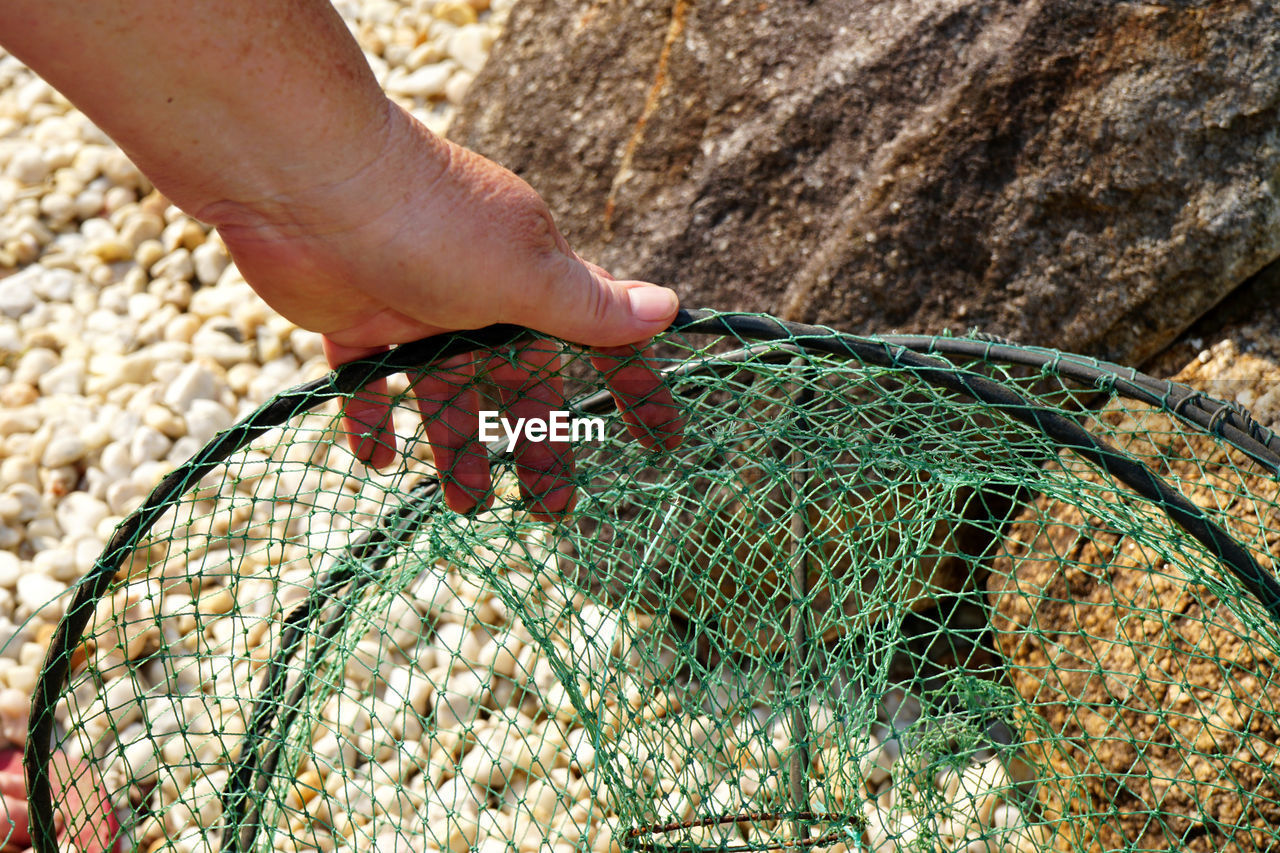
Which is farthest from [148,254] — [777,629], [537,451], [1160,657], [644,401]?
[1160,657]

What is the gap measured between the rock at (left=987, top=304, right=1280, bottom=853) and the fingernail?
2.00ft

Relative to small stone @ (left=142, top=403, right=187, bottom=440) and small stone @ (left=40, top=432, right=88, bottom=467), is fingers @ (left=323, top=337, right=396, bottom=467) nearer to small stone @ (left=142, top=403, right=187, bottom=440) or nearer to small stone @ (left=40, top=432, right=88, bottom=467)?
small stone @ (left=142, top=403, right=187, bottom=440)

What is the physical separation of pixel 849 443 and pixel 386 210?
0.67 m

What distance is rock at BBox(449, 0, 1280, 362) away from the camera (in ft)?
6.44

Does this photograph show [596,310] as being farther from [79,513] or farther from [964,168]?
[79,513]

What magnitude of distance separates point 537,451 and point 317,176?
19.5 inches

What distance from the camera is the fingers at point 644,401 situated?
1442mm

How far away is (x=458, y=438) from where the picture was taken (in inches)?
64.8

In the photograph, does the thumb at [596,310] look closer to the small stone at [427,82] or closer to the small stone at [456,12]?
the small stone at [427,82]

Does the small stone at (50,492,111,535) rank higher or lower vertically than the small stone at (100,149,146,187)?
lower

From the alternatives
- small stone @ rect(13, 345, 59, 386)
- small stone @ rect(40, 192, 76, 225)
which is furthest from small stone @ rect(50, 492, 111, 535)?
small stone @ rect(40, 192, 76, 225)

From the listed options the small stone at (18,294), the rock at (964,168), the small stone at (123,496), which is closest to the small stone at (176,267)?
the small stone at (18,294)

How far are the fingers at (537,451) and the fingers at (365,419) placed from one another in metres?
0.16

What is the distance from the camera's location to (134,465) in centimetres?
268
